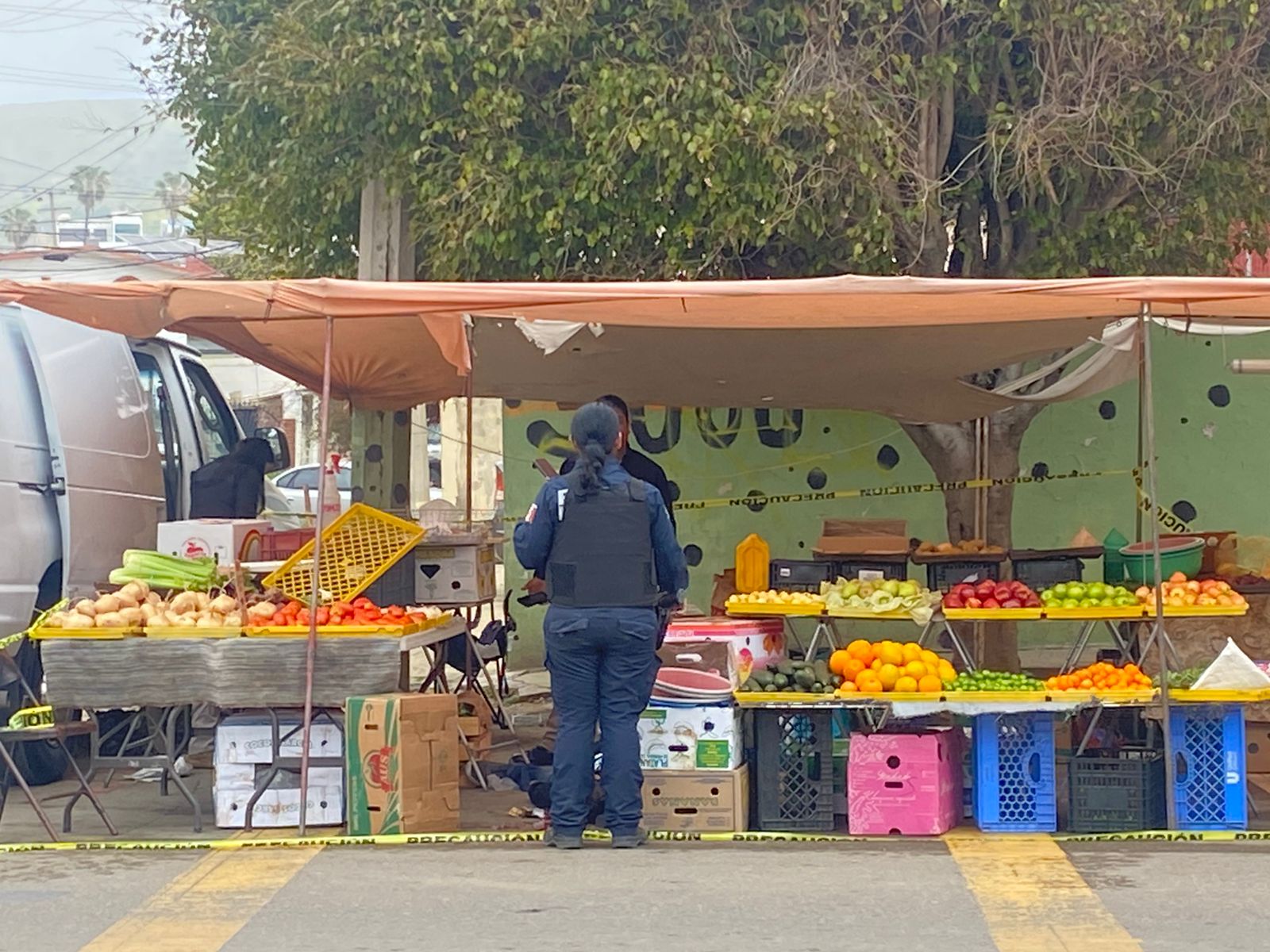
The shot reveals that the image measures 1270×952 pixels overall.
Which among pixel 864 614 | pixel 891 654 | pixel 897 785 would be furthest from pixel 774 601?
pixel 897 785

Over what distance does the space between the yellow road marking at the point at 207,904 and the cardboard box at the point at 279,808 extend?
424 millimetres

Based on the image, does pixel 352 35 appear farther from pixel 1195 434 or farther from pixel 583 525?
pixel 1195 434

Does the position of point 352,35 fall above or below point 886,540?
above

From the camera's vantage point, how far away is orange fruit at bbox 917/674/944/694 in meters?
7.36

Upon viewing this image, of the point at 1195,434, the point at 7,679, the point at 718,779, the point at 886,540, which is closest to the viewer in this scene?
the point at 718,779

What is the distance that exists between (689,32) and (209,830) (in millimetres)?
5208

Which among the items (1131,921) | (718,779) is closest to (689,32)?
(718,779)

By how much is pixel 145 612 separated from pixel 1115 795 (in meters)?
4.51

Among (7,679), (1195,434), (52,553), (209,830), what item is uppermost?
(1195,434)

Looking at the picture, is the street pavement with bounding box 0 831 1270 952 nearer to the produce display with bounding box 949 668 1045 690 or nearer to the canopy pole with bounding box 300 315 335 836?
the canopy pole with bounding box 300 315 335 836

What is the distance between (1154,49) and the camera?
369 inches

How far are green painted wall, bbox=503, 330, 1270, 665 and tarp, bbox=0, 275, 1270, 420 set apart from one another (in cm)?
223

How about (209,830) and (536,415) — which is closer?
(209,830)

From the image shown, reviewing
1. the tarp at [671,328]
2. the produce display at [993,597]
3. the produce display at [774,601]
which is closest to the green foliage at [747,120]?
the tarp at [671,328]
